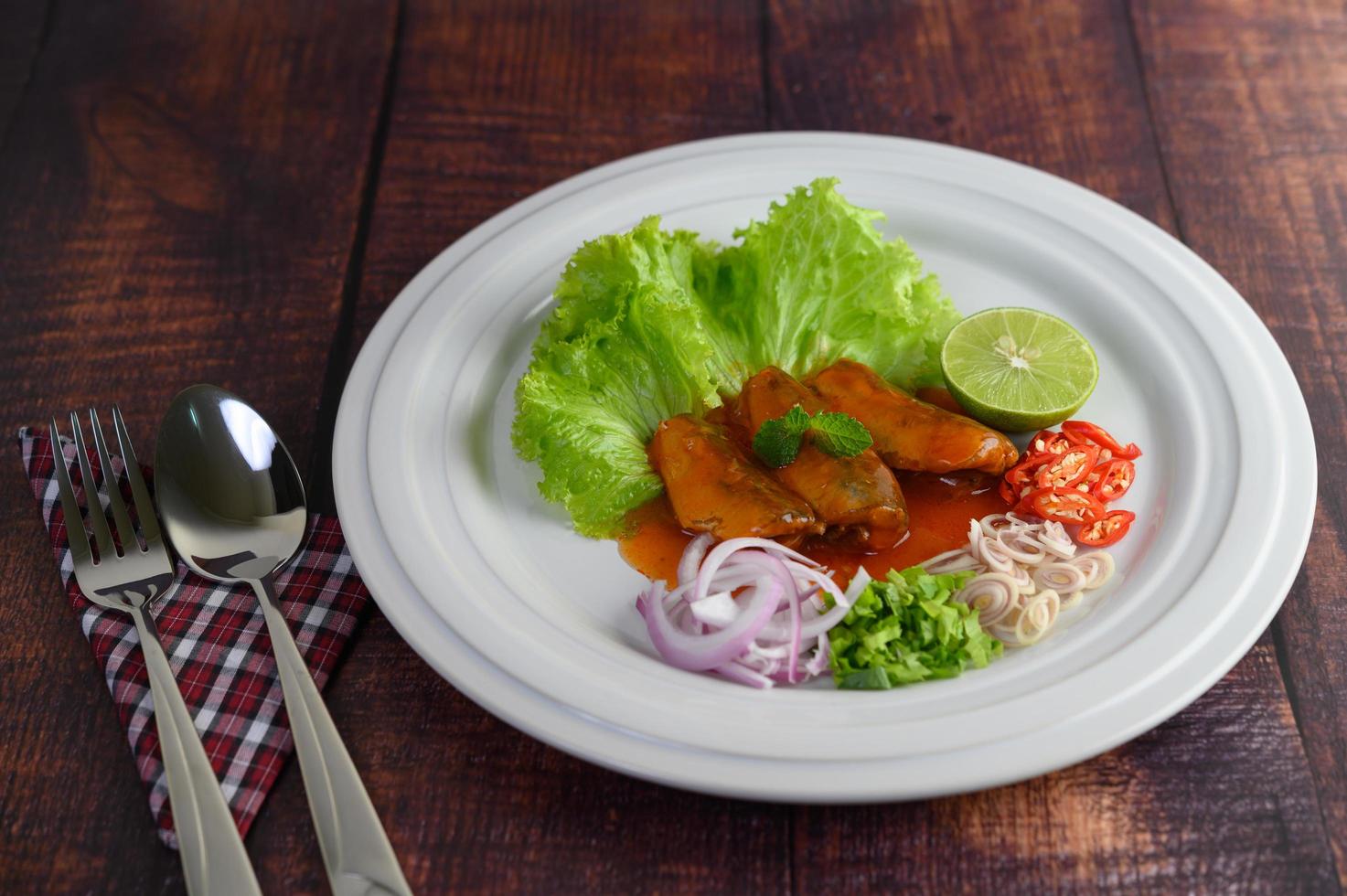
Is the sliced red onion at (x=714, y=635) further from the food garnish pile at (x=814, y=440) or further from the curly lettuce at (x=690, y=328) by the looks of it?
the curly lettuce at (x=690, y=328)

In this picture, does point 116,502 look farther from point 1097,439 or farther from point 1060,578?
point 1097,439

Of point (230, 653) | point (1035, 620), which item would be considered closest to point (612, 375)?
point (230, 653)

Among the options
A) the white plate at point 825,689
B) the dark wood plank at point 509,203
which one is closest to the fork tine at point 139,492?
the white plate at point 825,689

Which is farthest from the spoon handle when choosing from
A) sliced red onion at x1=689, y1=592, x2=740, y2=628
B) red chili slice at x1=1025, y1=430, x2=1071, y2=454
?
red chili slice at x1=1025, y1=430, x2=1071, y2=454

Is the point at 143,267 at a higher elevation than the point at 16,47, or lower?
lower

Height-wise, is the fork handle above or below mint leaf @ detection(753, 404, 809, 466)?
below

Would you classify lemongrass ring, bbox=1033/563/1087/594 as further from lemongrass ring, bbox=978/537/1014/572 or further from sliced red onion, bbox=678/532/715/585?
sliced red onion, bbox=678/532/715/585
